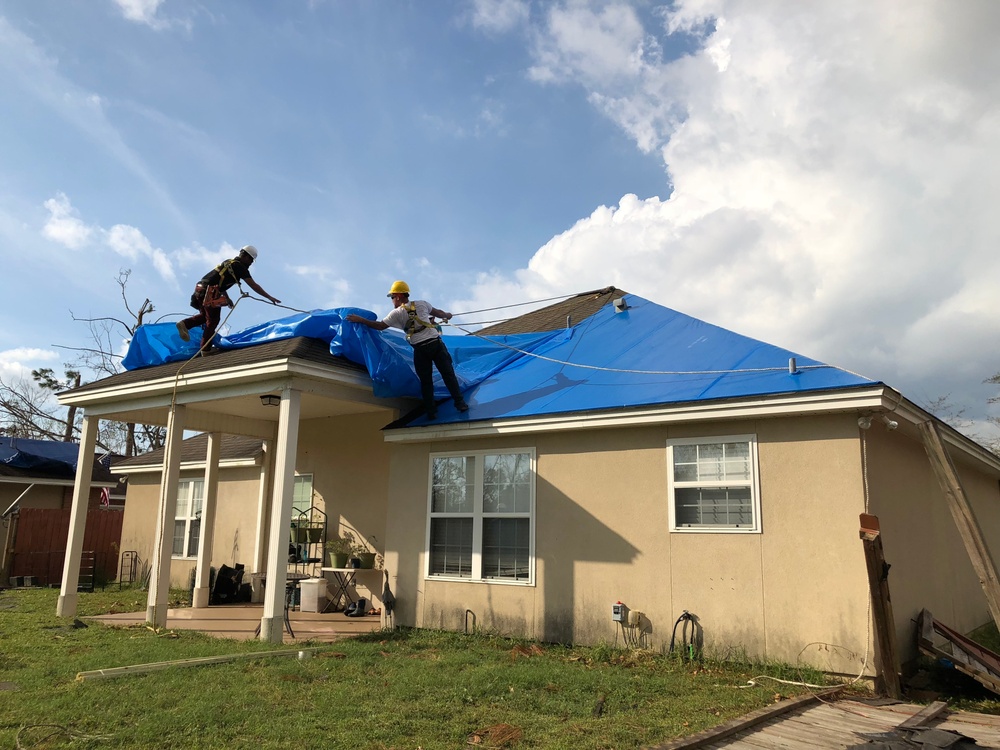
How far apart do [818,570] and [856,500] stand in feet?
2.45

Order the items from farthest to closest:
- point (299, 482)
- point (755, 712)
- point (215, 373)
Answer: point (299, 482) < point (215, 373) < point (755, 712)

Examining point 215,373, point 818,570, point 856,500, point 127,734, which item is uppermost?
point 215,373

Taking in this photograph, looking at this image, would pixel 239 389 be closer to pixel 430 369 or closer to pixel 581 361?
pixel 430 369

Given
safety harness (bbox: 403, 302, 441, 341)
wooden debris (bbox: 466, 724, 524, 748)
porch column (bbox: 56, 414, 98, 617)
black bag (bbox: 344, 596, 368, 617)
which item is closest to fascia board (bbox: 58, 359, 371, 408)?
porch column (bbox: 56, 414, 98, 617)

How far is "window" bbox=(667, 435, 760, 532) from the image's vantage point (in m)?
7.36

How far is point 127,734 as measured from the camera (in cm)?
477

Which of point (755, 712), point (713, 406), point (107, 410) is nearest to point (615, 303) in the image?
point (713, 406)

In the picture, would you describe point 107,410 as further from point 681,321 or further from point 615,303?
point 681,321

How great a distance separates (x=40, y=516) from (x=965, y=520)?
19.0 m

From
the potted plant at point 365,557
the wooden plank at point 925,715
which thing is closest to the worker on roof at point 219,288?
the potted plant at point 365,557

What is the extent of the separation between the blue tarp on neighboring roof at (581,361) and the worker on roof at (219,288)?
29 cm

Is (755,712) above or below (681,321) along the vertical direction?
below

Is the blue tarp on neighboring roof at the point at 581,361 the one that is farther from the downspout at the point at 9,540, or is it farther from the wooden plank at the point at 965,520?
the downspout at the point at 9,540

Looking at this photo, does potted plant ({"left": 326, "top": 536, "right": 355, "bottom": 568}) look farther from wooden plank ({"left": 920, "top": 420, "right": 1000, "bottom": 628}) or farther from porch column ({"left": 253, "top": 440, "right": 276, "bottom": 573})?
wooden plank ({"left": 920, "top": 420, "right": 1000, "bottom": 628})
